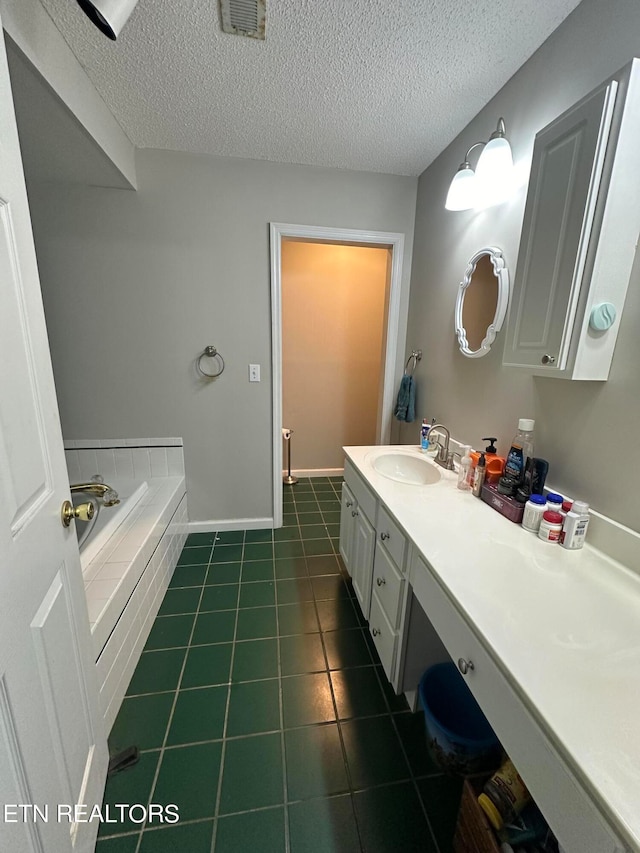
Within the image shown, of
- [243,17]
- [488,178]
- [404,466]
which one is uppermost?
[243,17]

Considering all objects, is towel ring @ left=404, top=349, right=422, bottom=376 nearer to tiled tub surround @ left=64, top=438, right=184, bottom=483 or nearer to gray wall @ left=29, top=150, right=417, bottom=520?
gray wall @ left=29, top=150, right=417, bottom=520

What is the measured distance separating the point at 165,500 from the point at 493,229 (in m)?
2.15

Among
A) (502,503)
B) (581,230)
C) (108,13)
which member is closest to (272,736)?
(502,503)

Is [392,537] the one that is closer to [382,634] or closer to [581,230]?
[382,634]

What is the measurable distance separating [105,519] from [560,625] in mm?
1936

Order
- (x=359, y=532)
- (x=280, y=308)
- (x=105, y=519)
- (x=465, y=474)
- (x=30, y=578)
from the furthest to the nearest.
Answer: (x=280, y=308) → (x=105, y=519) → (x=359, y=532) → (x=465, y=474) → (x=30, y=578)

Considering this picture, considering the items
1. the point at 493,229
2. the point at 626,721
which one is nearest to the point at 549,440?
the point at 626,721

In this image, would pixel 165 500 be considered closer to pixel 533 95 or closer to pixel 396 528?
pixel 396 528

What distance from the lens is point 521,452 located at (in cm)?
118

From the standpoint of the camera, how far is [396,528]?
3.89ft

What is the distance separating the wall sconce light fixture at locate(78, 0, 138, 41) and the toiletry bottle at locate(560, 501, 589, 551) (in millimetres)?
1725

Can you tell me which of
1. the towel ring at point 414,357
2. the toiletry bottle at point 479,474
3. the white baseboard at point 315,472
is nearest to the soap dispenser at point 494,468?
the toiletry bottle at point 479,474

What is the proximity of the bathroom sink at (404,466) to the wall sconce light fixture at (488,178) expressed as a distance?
1.16 meters

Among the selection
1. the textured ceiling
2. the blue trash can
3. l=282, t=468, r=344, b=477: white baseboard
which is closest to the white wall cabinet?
the textured ceiling
